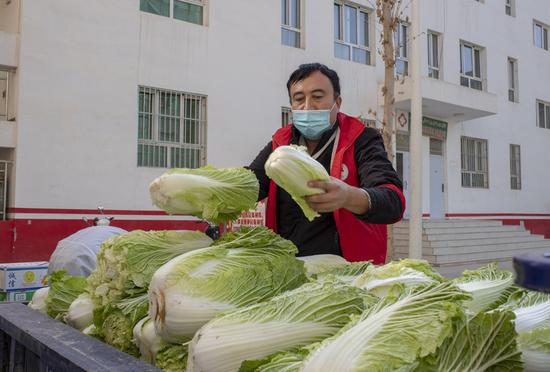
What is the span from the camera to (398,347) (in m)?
1.31

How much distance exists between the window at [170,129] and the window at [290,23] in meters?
3.44

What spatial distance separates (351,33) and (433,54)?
12.8 ft

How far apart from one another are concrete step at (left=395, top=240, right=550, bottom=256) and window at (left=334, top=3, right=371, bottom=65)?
6.05 meters

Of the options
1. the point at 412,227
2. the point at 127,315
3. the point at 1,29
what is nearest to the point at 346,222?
the point at 127,315

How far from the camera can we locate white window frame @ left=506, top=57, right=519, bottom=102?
2095 cm

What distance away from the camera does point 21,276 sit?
20.4ft

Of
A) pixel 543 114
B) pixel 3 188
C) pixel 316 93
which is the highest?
pixel 543 114

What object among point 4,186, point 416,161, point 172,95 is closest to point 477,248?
point 416,161

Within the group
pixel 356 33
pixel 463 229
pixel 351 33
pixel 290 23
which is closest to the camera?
pixel 290 23

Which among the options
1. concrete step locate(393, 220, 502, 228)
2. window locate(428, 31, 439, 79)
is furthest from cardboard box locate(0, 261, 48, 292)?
window locate(428, 31, 439, 79)

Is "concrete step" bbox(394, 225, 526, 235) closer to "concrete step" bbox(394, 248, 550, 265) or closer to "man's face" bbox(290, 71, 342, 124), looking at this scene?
"concrete step" bbox(394, 248, 550, 265)

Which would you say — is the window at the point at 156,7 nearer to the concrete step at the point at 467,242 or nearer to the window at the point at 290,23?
the window at the point at 290,23

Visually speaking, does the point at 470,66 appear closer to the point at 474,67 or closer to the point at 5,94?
the point at 474,67

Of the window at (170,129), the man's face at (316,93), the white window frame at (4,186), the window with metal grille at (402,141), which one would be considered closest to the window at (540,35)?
the window with metal grille at (402,141)
